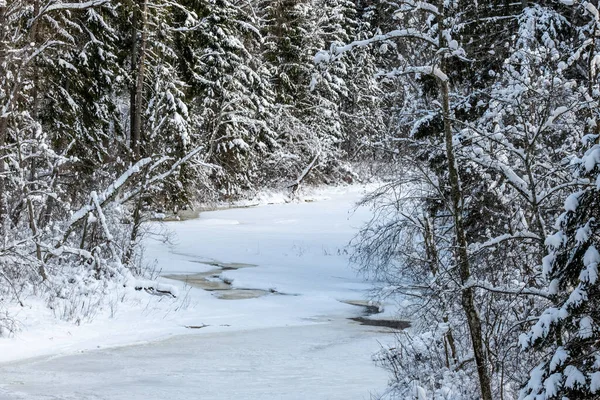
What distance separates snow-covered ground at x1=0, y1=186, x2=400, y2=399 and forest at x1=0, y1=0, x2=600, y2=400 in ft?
2.27

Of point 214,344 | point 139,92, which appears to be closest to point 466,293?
point 214,344

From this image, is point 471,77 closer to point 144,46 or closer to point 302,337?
point 302,337

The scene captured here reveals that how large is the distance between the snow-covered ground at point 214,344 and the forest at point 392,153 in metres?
0.69

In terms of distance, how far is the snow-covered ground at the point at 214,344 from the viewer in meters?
Result: 9.29

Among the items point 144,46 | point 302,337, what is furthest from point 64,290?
point 144,46

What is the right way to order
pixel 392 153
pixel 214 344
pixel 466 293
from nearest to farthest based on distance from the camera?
pixel 466 293
pixel 392 153
pixel 214 344

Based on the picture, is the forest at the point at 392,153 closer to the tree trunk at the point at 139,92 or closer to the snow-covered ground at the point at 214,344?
the tree trunk at the point at 139,92

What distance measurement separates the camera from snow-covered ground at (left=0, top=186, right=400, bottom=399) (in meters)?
9.29

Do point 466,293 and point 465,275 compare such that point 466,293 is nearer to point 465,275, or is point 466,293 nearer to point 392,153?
point 465,275

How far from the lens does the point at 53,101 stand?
19312mm

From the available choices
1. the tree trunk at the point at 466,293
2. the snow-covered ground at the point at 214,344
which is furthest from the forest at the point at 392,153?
the snow-covered ground at the point at 214,344

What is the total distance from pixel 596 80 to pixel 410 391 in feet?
14.1

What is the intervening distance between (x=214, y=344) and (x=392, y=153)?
466cm

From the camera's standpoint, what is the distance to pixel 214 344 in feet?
39.6
